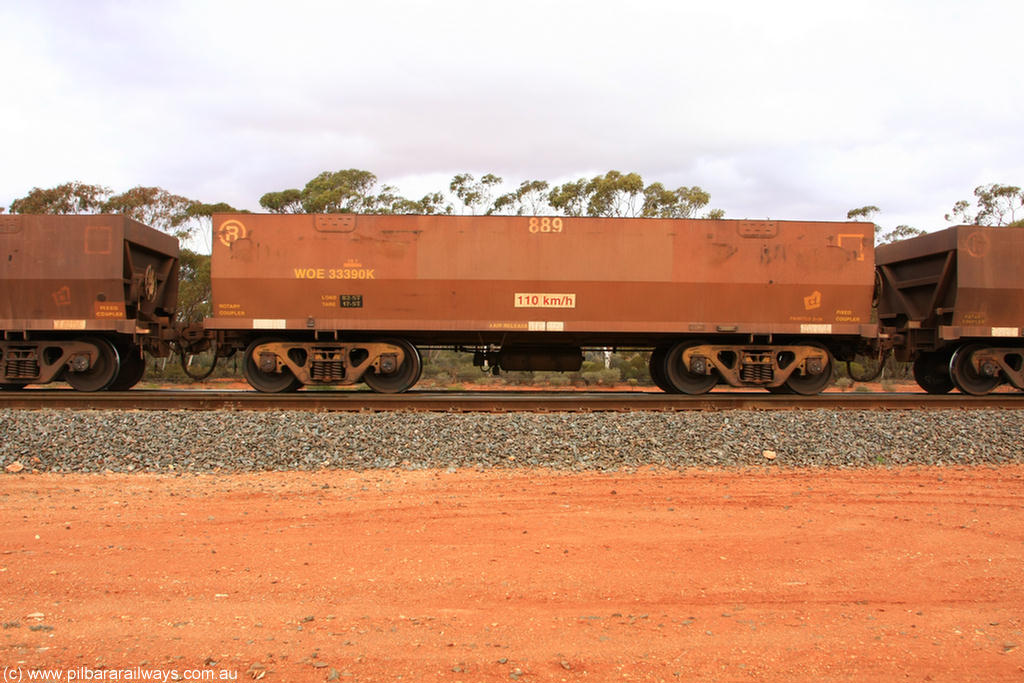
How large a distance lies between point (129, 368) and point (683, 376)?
33.7ft

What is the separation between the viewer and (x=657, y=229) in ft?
35.5

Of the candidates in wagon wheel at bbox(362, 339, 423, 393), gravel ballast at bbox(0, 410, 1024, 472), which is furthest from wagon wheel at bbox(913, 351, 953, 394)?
wagon wheel at bbox(362, 339, 423, 393)

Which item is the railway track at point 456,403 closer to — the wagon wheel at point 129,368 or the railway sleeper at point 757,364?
the railway sleeper at point 757,364

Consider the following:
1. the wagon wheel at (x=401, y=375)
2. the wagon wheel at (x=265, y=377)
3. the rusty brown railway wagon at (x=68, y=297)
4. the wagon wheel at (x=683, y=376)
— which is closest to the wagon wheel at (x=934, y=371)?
the wagon wheel at (x=683, y=376)

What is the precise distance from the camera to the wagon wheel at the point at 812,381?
11.0m

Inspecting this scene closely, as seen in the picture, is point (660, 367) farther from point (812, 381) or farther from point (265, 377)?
point (265, 377)

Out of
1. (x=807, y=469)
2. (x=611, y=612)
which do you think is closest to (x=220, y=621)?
(x=611, y=612)

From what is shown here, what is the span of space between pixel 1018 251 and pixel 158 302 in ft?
51.8

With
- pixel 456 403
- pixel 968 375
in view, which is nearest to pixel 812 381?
pixel 968 375

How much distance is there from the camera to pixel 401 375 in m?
11.0

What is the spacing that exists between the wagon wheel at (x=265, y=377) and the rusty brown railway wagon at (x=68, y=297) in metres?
1.79

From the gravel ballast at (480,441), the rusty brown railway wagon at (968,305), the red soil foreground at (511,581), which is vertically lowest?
the red soil foreground at (511,581)

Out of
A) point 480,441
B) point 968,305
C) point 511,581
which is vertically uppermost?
point 968,305

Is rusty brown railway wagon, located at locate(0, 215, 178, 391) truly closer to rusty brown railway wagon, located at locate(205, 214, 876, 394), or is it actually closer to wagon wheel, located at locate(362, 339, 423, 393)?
rusty brown railway wagon, located at locate(205, 214, 876, 394)
